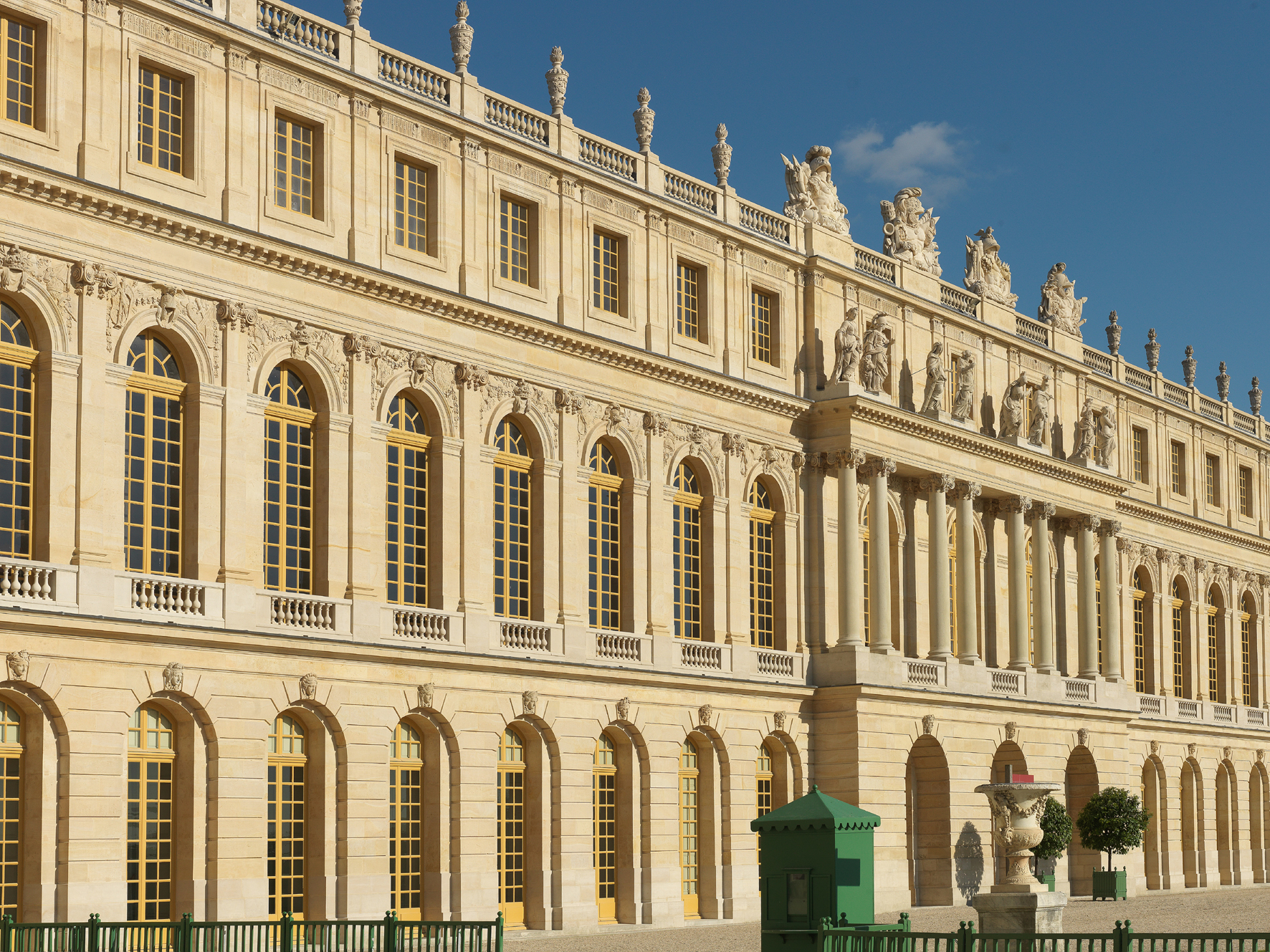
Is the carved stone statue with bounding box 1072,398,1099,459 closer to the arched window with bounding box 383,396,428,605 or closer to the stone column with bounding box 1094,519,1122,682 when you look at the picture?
the stone column with bounding box 1094,519,1122,682

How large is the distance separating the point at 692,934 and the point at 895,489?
15739 millimetres

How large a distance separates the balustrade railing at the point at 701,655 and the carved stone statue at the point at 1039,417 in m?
15.0

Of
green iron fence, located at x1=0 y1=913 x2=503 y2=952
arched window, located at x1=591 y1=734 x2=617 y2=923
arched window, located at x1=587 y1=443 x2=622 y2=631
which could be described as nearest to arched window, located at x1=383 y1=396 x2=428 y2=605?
arched window, located at x1=587 y1=443 x2=622 y2=631

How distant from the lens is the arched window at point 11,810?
27.3 metres

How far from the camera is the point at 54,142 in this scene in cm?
2880

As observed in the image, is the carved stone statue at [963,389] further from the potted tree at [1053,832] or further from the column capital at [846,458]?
the potted tree at [1053,832]

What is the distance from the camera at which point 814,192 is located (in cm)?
4694

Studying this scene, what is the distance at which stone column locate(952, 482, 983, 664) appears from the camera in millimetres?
48625

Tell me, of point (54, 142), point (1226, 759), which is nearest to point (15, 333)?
point (54, 142)

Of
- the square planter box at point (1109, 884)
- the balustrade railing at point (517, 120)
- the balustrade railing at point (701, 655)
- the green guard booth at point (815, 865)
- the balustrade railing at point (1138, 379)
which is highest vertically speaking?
the balustrade railing at point (517, 120)

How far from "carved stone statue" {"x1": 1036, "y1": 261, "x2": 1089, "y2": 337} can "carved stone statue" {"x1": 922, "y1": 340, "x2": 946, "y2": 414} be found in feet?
32.0

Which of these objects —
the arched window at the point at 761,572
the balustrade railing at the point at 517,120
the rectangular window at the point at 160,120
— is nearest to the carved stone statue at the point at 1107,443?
the arched window at the point at 761,572

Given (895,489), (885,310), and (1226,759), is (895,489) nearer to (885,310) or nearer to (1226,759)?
(885,310)

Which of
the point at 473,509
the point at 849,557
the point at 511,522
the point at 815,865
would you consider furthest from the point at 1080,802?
the point at 815,865
